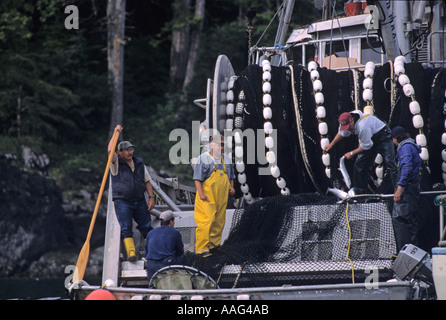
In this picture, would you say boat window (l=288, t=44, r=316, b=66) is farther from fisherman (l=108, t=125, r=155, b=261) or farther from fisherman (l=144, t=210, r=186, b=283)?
fisherman (l=144, t=210, r=186, b=283)

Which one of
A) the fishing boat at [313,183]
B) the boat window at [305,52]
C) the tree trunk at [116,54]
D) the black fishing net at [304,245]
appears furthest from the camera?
the tree trunk at [116,54]

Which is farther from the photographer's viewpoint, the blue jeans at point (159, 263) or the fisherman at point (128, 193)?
the fisherman at point (128, 193)

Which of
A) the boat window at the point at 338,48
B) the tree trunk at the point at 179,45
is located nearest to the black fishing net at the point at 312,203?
the boat window at the point at 338,48

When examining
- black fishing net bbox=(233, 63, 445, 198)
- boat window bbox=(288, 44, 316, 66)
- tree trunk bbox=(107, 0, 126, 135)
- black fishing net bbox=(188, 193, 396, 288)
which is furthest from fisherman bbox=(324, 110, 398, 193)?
tree trunk bbox=(107, 0, 126, 135)

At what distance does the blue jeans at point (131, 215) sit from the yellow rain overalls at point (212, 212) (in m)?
0.73

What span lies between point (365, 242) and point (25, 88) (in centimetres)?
1915

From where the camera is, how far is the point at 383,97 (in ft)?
38.0

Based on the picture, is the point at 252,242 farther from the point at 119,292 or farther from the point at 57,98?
the point at 57,98

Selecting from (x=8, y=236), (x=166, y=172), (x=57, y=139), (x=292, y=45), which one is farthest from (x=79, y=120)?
(x=292, y=45)

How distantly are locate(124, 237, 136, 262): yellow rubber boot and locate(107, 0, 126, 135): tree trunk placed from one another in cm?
1753

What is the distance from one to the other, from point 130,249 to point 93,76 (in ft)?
63.3

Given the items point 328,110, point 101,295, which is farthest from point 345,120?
point 101,295

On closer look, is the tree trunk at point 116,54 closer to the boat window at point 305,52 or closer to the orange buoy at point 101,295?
the boat window at point 305,52

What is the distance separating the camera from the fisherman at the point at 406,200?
945 cm
